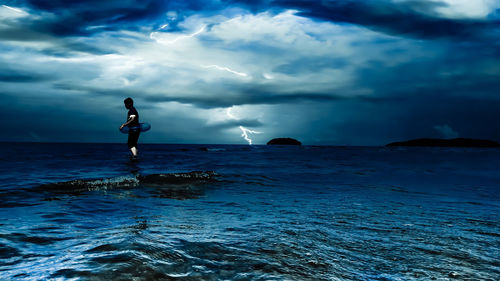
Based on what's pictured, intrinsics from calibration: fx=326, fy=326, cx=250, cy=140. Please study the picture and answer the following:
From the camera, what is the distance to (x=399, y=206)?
6629mm

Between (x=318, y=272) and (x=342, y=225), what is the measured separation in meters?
2.03

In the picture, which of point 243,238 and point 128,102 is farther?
point 128,102

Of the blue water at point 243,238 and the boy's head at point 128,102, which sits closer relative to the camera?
the blue water at point 243,238

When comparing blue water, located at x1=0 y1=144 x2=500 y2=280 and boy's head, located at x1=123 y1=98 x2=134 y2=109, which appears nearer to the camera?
blue water, located at x1=0 y1=144 x2=500 y2=280

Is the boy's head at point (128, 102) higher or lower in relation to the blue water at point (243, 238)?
higher

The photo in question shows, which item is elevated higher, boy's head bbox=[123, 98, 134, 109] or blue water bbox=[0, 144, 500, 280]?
boy's head bbox=[123, 98, 134, 109]

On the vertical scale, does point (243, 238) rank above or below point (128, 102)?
below

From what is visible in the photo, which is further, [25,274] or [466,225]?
[466,225]

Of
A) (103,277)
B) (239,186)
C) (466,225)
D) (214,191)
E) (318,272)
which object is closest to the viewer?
(103,277)

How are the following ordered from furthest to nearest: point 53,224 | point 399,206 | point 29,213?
1. point 399,206
2. point 29,213
3. point 53,224

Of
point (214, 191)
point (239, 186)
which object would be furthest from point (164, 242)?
point (239, 186)

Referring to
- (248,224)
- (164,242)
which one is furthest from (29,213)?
(248,224)

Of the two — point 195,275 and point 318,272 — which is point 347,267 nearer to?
point 318,272

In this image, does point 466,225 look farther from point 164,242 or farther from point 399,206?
point 164,242
